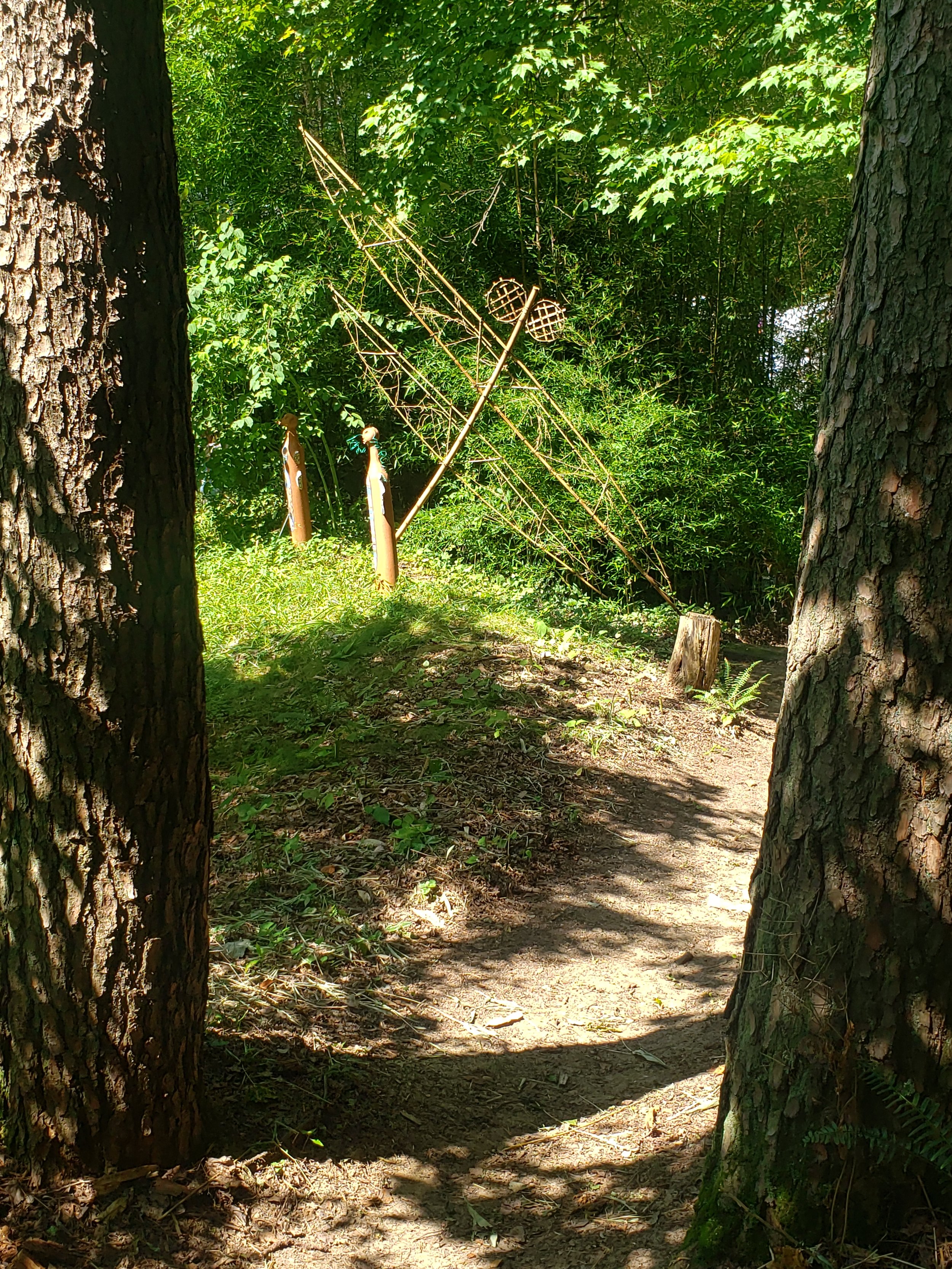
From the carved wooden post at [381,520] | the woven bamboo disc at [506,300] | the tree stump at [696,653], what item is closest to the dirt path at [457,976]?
the tree stump at [696,653]

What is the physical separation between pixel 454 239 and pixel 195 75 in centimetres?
345

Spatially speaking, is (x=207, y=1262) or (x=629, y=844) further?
(x=629, y=844)

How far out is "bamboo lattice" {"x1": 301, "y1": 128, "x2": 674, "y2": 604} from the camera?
9.48 m

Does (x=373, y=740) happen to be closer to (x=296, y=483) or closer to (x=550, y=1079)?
(x=550, y=1079)

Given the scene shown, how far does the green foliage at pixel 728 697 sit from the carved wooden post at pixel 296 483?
4.85 metres

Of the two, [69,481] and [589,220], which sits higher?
[589,220]

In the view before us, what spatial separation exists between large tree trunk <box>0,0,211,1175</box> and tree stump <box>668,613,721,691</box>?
5384 mm

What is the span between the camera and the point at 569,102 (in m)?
9.05

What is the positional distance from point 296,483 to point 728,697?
5.21 meters

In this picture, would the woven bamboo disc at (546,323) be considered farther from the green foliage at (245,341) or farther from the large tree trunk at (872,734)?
the large tree trunk at (872,734)

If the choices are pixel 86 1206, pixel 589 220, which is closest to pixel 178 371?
pixel 86 1206

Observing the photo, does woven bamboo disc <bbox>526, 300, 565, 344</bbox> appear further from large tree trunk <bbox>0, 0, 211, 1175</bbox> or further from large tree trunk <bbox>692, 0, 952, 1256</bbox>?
large tree trunk <bbox>692, 0, 952, 1256</bbox>

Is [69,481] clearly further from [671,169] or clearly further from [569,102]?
[569,102]

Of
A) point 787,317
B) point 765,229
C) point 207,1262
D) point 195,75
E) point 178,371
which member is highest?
point 195,75
